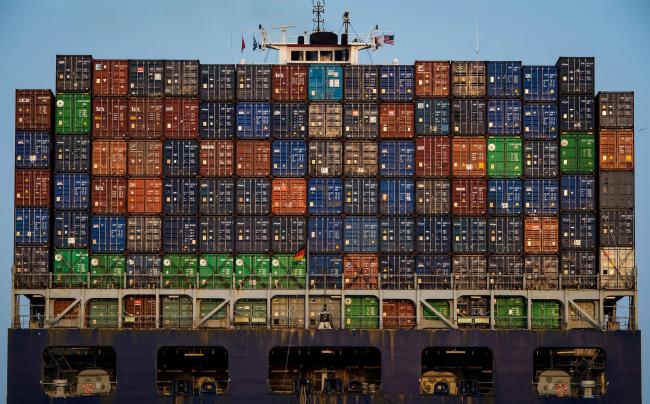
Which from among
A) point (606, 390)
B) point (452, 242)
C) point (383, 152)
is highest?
point (383, 152)

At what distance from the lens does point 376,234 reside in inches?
3765

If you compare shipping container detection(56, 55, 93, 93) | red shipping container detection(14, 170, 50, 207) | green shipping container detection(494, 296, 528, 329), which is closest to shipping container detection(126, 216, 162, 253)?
red shipping container detection(14, 170, 50, 207)

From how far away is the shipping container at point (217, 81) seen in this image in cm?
9731

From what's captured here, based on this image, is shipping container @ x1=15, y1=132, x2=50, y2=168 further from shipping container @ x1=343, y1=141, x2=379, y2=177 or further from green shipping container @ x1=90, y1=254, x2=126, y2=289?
shipping container @ x1=343, y1=141, x2=379, y2=177

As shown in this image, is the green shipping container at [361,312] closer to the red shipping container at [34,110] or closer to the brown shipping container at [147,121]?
the brown shipping container at [147,121]

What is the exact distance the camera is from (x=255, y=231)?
314ft

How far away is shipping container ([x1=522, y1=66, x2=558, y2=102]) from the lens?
9725 cm

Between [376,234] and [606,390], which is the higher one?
[376,234]

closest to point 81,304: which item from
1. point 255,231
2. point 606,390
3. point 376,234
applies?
point 255,231

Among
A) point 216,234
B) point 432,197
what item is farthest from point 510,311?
point 216,234

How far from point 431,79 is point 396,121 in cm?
373

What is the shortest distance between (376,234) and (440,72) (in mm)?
11956

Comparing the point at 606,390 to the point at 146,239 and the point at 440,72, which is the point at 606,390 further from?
the point at 146,239

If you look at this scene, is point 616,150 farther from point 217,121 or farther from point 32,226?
point 32,226
